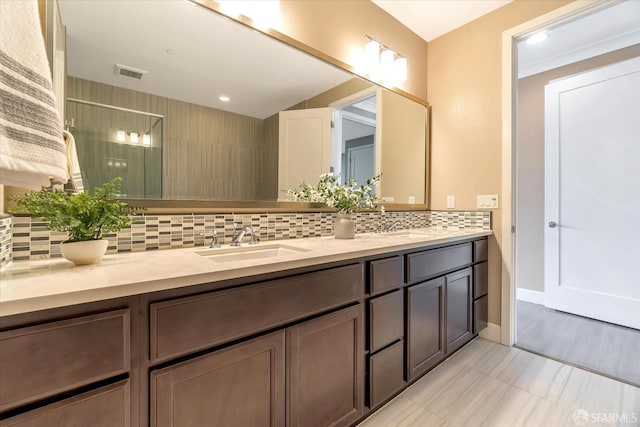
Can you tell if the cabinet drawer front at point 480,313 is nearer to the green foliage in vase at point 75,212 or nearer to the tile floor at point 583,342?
the tile floor at point 583,342

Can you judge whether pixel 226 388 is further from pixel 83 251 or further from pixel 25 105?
pixel 25 105

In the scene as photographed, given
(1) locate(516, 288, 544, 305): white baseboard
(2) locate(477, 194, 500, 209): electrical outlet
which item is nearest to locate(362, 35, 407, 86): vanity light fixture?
(2) locate(477, 194, 500, 209): electrical outlet

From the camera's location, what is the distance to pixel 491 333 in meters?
2.21

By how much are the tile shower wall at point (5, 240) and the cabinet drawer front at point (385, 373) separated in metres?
1.39

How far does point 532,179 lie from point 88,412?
3.78 metres

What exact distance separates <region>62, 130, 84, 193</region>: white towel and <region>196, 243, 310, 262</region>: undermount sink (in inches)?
19.7

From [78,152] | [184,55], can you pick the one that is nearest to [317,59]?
[184,55]

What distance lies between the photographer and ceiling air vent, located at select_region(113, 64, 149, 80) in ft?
A: 3.90

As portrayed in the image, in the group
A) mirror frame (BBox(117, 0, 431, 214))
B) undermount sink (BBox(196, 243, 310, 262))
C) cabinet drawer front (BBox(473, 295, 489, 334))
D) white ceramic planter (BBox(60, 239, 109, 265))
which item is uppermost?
mirror frame (BBox(117, 0, 431, 214))

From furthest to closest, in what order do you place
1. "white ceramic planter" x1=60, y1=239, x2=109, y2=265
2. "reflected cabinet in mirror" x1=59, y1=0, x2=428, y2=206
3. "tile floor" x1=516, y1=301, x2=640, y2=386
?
1. "tile floor" x1=516, y1=301, x2=640, y2=386
2. "reflected cabinet in mirror" x1=59, y1=0, x2=428, y2=206
3. "white ceramic planter" x1=60, y1=239, x2=109, y2=265

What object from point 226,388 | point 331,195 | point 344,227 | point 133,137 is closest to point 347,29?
point 331,195

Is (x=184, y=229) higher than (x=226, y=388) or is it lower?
higher

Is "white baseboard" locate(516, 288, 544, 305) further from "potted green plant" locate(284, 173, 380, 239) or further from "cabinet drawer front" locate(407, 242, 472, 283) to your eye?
"potted green plant" locate(284, 173, 380, 239)

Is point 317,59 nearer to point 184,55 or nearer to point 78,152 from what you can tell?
point 184,55
